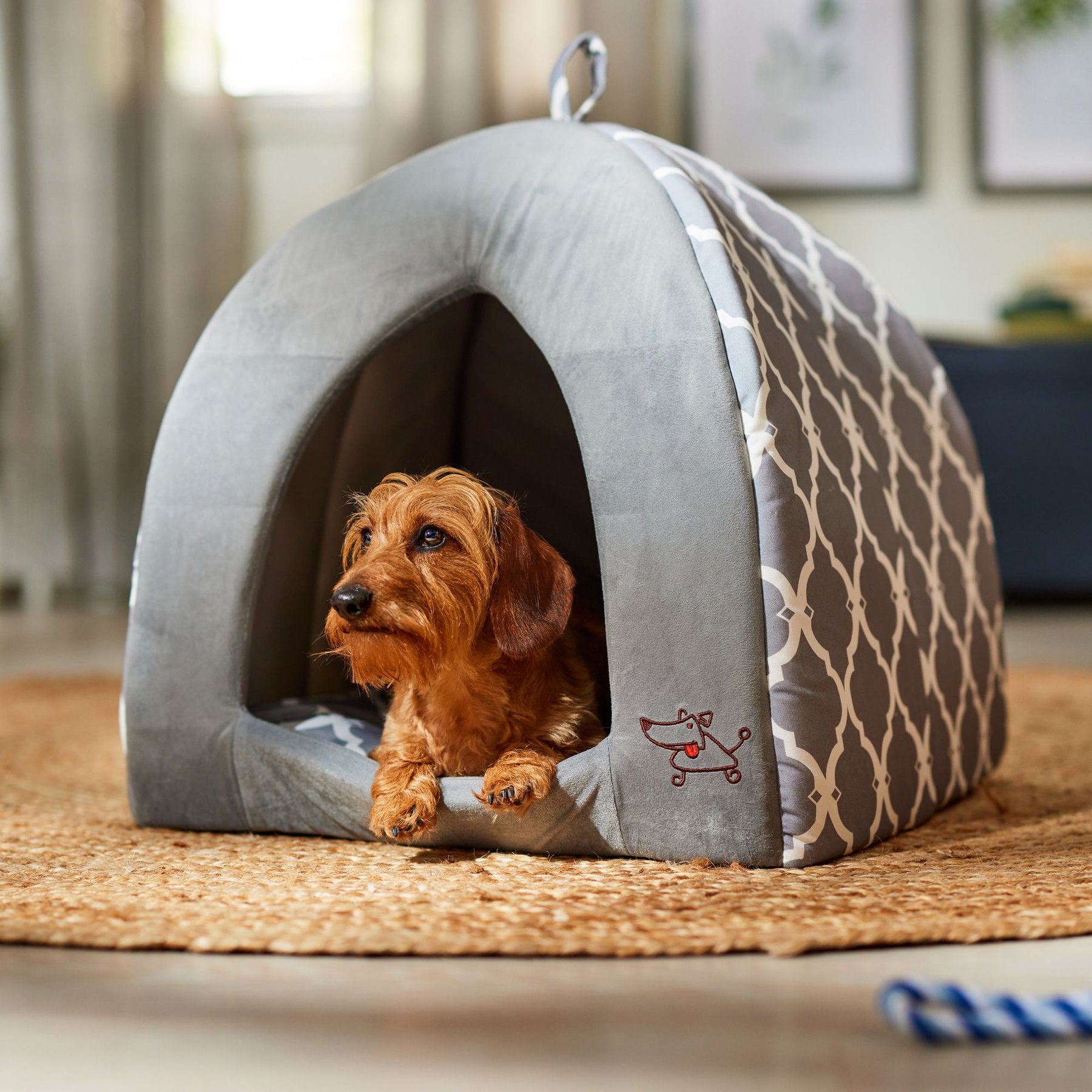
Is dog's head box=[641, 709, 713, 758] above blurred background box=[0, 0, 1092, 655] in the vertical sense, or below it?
below

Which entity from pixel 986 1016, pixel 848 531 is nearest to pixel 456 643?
pixel 848 531

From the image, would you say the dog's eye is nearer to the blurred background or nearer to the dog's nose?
the dog's nose

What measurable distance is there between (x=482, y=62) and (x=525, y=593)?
4382 millimetres

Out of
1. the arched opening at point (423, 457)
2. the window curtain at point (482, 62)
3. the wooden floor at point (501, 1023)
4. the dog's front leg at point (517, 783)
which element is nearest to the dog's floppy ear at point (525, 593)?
the dog's front leg at point (517, 783)

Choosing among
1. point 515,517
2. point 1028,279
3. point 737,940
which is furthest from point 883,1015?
point 1028,279

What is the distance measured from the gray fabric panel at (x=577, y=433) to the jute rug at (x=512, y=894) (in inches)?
3.7

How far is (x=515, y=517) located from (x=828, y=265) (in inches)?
30.2

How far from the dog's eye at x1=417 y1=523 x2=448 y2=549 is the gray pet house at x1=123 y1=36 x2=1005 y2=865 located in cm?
21

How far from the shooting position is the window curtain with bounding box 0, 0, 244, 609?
559 centimetres

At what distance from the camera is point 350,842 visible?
1856 mm

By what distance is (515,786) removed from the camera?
1675 mm

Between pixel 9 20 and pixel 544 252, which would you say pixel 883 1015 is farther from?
pixel 9 20

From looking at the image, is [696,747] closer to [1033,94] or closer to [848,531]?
[848,531]

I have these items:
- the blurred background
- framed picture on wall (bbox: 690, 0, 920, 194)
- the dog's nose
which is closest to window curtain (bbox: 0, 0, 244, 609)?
the blurred background
